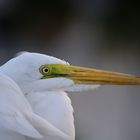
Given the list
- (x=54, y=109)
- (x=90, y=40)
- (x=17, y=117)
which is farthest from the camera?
(x=90, y=40)

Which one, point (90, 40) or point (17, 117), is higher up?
point (17, 117)

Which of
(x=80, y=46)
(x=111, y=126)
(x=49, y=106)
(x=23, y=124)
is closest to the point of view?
(x=23, y=124)

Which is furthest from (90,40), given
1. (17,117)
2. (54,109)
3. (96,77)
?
(17,117)

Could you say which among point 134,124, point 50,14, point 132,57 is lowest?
point 134,124

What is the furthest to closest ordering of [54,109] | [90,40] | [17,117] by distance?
[90,40] → [54,109] → [17,117]

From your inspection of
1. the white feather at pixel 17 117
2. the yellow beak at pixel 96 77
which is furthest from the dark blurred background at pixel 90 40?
the white feather at pixel 17 117

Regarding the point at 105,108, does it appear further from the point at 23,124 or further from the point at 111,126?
the point at 23,124

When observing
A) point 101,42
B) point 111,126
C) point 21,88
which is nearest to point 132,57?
point 101,42

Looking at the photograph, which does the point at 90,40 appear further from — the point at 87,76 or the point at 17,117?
the point at 17,117
